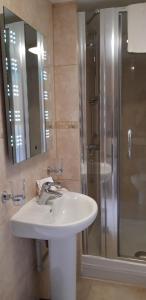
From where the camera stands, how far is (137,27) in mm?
1857

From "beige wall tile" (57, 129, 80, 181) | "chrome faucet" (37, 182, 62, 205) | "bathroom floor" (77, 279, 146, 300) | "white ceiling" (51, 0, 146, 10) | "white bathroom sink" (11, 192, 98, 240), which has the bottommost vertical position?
"bathroom floor" (77, 279, 146, 300)

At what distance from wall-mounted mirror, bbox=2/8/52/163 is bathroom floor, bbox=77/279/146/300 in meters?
1.18

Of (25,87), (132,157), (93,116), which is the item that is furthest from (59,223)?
(132,157)

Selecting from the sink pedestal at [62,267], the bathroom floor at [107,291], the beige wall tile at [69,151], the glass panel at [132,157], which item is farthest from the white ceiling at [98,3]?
the bathroom floor at [107,291]

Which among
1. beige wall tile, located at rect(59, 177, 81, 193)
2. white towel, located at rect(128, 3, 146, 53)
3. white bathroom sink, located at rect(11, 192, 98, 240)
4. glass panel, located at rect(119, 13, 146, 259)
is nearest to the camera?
white bathroom sink, located at rect(11, 192, 98, 240)

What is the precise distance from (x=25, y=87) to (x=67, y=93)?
0.53 meters

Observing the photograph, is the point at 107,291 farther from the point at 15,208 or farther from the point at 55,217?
the point at 15,208

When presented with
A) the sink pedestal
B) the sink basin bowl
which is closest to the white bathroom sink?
the sink basin bowl

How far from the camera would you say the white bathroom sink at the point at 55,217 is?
1.31 m

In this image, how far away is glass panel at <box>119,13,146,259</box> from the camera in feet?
7.26

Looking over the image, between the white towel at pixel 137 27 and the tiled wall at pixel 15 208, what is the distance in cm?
58

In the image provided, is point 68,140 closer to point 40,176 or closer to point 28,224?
point 40,176

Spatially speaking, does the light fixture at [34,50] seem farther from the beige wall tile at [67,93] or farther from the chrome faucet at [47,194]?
the chrome faucet at [47,194]

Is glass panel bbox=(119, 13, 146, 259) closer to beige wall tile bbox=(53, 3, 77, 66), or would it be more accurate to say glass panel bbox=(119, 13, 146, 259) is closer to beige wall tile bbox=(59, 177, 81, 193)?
beige wall tile bbox=(53, 3, 77, 66)
